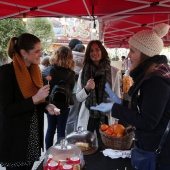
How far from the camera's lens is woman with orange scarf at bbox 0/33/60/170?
165 centimetres

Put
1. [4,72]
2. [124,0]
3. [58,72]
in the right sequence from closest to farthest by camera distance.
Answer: [4,72]
[124,0]
[58,72]

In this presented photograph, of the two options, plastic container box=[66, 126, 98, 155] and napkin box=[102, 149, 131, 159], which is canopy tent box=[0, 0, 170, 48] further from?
napkin box=[102, 149, 131, 159]

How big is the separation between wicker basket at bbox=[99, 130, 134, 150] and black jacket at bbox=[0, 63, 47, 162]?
1.88ft

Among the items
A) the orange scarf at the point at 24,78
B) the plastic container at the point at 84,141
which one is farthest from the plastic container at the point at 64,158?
the orange scarf at the point at 24,78

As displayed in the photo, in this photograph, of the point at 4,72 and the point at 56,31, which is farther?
the point at 56,31

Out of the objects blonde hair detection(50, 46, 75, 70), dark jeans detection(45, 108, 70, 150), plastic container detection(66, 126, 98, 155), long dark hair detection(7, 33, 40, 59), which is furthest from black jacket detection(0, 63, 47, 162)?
dark jeans detection(45, 108, 70, 150)

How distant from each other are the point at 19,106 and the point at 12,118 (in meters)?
0.13

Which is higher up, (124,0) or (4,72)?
(124,0)

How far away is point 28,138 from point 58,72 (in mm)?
1526

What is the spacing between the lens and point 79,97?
2.55 m

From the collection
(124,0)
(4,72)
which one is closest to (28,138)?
(4,72)

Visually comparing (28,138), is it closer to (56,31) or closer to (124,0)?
(124,0)

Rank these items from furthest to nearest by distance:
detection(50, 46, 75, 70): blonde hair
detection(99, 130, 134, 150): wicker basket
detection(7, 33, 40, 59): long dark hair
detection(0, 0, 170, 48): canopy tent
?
detection(50, 46, 75, 70): blonde hair, detection(0, 0, 170, 48): canopy tent, detection(7, 33, 40, 59): long dark hair, detection(99, 130, 134, 150): wicker basket

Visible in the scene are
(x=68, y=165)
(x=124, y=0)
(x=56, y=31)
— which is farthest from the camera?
(x=56, y=31)
